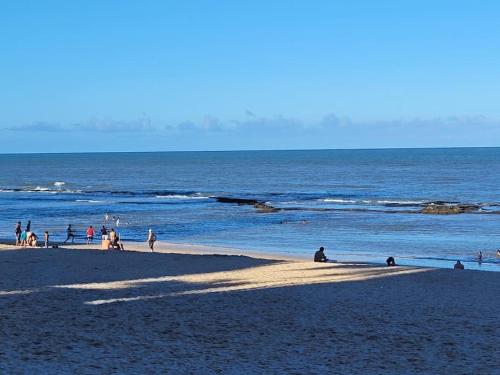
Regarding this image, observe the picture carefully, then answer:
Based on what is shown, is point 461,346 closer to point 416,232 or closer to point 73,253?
point 73,253

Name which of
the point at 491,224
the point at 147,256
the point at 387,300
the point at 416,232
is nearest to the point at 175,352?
the point at 387,300

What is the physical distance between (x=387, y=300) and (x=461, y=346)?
485cm

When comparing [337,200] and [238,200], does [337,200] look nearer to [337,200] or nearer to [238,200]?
[337,200]

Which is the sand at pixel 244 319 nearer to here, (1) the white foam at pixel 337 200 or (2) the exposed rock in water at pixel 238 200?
(2) the exposed rock in water at pixel 238 200

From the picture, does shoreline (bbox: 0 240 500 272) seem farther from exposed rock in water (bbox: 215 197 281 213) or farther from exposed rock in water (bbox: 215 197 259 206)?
exposed rock in water (bbox: 215 197 259 206)

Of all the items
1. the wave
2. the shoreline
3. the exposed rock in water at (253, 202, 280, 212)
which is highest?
the wave

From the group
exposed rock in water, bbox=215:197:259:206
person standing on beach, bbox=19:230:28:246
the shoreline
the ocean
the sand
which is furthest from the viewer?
exposed rock in water, bbox=215:197:259:206

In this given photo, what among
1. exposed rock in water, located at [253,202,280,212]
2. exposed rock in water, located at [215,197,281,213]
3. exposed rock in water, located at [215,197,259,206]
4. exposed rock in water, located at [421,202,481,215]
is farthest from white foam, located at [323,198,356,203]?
exposed rock in water, located at [421,202,481,215]

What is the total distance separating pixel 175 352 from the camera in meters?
12.5

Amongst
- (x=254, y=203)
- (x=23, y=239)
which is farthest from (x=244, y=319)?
(x=254, y=203)

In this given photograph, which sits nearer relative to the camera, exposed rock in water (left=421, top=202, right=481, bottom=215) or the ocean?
the ocean

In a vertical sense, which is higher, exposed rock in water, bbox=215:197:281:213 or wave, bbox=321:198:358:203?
wave, bbox=321:198:358:203

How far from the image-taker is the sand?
1192cm

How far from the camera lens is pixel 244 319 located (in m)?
15.5
